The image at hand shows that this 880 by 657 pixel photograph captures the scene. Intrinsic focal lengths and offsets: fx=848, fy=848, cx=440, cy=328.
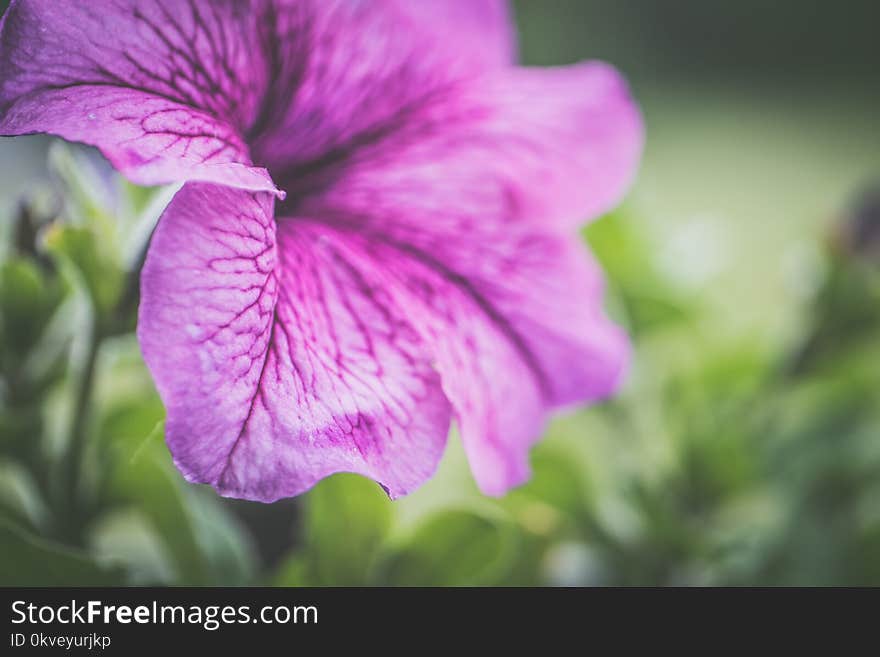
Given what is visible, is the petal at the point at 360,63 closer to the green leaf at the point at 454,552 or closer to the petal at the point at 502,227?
the petal at the point at 502,227

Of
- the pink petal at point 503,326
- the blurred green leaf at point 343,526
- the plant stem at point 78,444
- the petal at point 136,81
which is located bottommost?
the plant stem at point 78,444

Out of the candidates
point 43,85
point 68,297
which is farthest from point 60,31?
point 68,297

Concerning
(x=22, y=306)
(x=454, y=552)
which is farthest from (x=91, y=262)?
(x=454, y=552)

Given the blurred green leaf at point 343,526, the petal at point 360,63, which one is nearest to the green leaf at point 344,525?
the blurred green leaf at point 343,526

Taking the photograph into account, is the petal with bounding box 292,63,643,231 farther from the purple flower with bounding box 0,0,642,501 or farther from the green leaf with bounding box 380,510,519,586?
the green leaf with bounding box 380,510,519,586

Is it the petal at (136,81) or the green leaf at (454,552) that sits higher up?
the petal at (136,81)

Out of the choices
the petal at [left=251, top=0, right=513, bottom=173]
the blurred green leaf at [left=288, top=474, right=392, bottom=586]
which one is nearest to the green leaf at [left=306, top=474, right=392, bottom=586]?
the blurred green leaf at [left=288, top=474, right=392, bottom=586]
